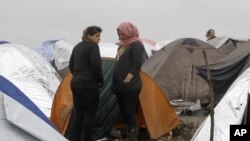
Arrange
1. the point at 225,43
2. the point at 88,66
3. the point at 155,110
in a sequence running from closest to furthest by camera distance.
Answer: the point at 88,66 < the point at 155,110 < the point at 225,43

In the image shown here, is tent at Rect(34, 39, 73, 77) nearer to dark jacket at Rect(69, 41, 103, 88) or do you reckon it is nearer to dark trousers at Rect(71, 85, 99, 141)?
dark trousers at Rect(71, 85, 99, 141)

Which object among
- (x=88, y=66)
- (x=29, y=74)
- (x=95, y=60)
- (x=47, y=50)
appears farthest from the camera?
(x=47, y=50)

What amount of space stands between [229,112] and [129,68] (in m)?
1.43

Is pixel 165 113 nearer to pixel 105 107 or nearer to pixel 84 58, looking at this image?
pixel 105 107

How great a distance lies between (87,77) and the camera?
6.89 m

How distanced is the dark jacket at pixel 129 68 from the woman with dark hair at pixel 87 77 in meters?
0.24

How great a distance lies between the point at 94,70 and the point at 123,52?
1.63ft

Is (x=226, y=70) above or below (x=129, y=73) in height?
below

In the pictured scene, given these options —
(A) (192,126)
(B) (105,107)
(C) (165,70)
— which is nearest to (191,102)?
(C) (165,70)

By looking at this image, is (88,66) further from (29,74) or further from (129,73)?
(29,74)

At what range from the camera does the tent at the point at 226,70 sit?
11414 millimetres

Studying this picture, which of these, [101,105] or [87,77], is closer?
[87,77]

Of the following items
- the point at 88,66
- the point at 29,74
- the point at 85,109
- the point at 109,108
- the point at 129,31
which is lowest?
the point at 109,108

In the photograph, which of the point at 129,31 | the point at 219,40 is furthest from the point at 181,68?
the point at 129,31
